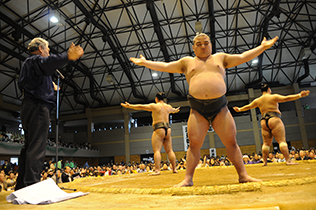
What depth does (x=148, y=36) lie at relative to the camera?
49.3 ft

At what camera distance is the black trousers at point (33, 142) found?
70.0 inches

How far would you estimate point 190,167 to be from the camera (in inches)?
79.1

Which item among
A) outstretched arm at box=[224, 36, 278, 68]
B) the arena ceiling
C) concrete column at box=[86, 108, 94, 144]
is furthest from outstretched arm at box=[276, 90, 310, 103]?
concrete column at box=[86, 108, 94, 144]

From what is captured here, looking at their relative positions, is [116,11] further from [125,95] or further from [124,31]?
[125,95]

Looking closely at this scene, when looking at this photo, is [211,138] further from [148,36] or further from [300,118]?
[148,36]

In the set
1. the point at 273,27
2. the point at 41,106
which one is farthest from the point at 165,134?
the point at 273,27

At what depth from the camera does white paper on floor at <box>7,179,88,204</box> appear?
1.50 m

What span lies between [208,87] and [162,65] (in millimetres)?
476

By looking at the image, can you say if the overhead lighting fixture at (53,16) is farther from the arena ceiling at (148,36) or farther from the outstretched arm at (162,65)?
the outstretched arm at (162,65)

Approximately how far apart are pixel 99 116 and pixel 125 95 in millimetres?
3230

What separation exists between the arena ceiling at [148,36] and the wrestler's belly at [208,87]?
10452 millimetres

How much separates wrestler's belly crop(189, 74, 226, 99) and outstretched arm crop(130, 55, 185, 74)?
0.24 metres

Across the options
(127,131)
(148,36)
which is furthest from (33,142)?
(127,131)

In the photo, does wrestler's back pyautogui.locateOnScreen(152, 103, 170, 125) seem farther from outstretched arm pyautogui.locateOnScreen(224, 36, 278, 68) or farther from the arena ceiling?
the arena ceiling
